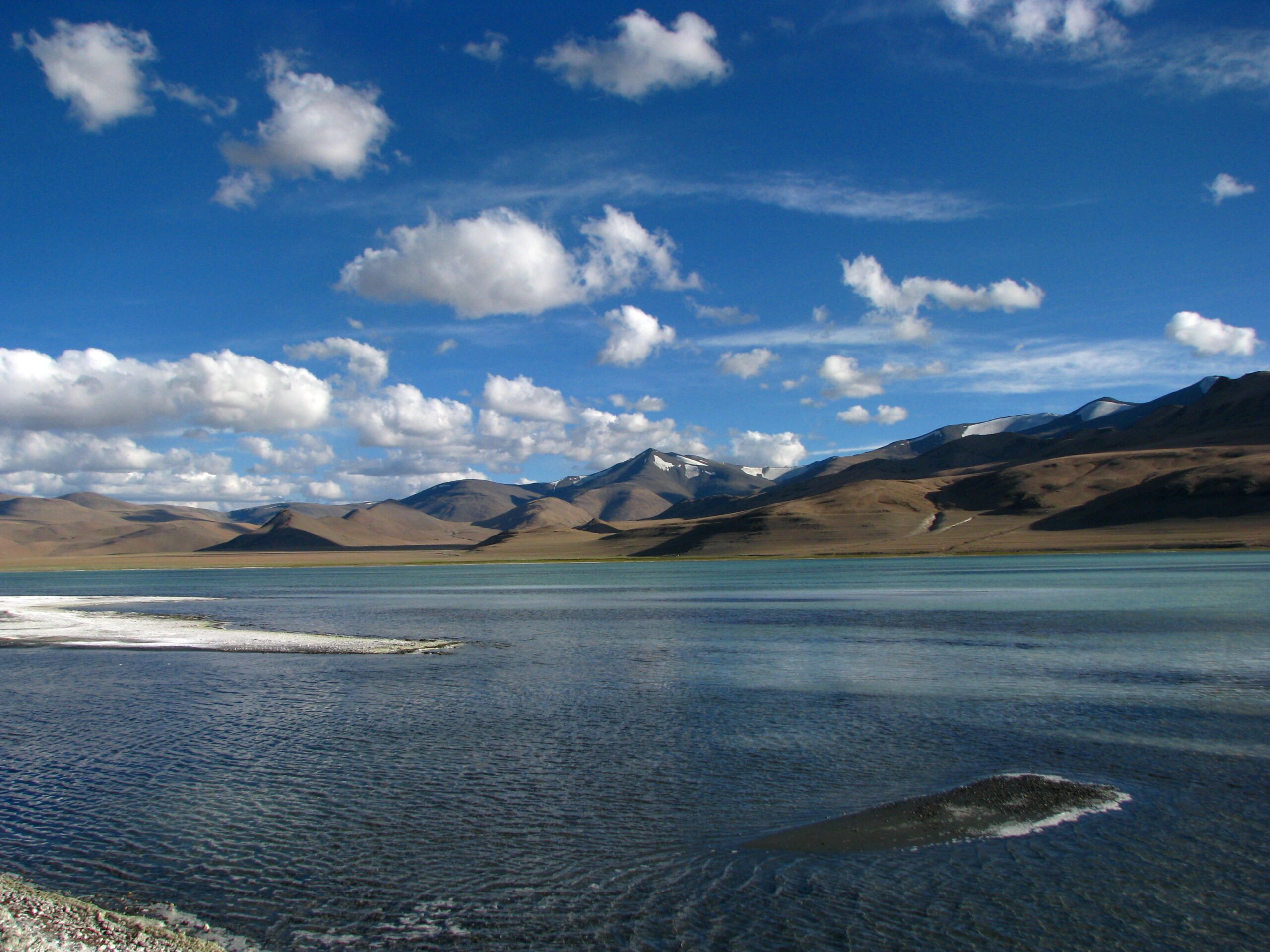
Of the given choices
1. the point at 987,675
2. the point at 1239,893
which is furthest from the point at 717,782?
the point at 987,675

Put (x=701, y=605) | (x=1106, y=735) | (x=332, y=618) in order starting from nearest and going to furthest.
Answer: (x=1106, y=735) < (x=332, y=618) < (x=701, y=605)

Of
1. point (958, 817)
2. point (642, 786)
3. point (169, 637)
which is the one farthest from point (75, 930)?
point (169, 637)

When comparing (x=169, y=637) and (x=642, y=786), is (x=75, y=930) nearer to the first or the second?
(x=642, y=786)

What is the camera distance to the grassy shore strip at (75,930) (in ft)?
40.2

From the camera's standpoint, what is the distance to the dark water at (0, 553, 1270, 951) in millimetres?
13453

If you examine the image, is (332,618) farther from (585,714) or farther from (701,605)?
(585,714)

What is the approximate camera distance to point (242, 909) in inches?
547

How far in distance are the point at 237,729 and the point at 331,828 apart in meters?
11.0

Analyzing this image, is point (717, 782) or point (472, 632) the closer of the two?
point (717, 782)

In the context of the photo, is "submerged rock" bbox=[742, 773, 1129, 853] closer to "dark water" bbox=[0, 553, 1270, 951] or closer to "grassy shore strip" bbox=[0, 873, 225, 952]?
"dark water" bbox=[0, 553, 1270, 951]

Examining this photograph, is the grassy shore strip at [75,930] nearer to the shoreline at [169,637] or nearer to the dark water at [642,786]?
the dark water at [642,786]

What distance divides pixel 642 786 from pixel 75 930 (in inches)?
429

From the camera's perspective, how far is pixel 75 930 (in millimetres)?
12789

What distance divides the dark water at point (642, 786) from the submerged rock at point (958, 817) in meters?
0.44
